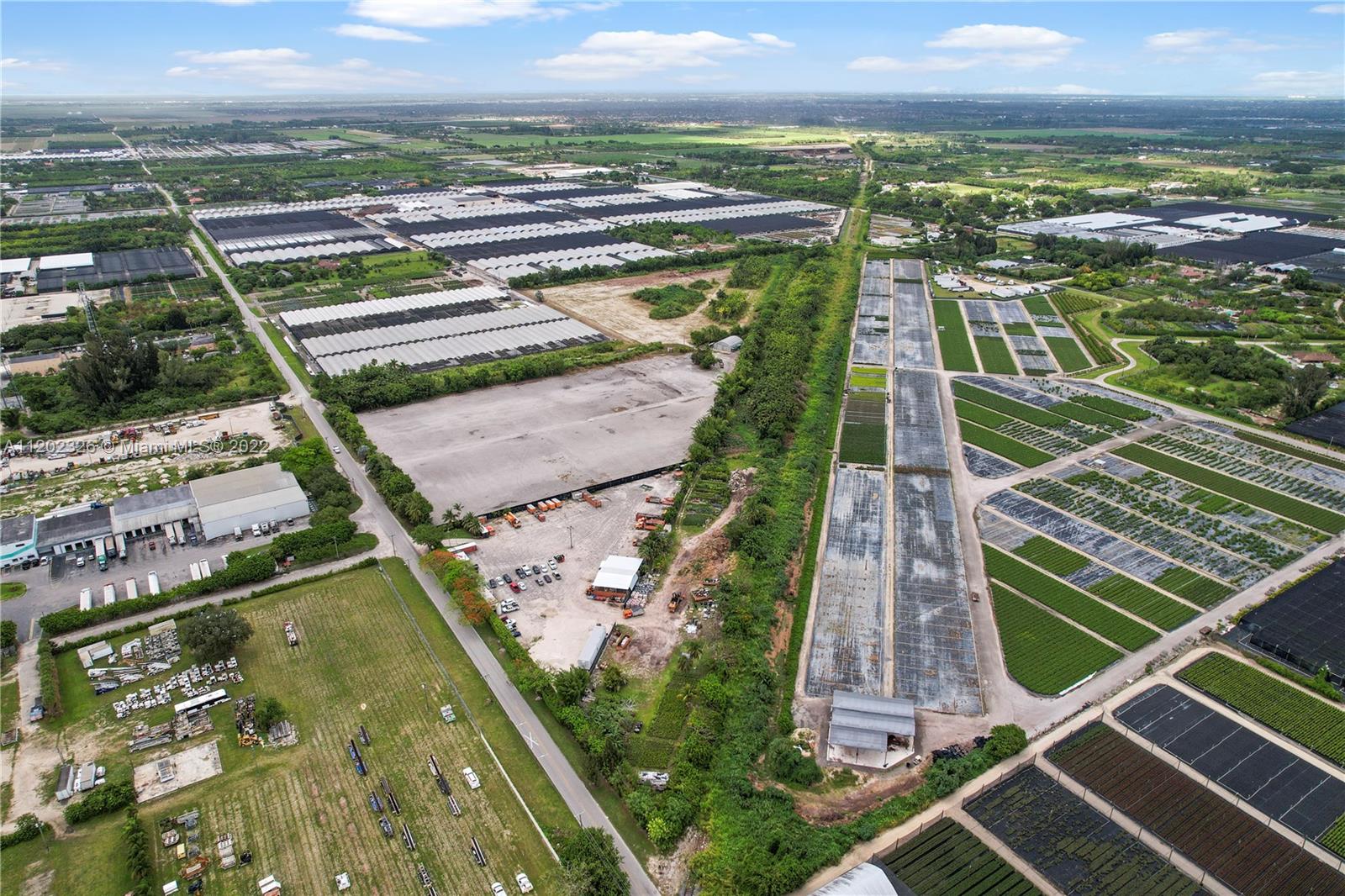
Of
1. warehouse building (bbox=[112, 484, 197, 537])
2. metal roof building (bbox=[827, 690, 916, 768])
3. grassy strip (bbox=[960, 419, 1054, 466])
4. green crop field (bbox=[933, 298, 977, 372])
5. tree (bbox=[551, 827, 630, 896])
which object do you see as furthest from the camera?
green crop field (bbox=[933, 298, 977, 372])

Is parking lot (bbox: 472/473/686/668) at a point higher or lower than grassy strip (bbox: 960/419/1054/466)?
lower

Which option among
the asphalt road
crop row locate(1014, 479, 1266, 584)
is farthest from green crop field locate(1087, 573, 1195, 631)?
the asphalt road

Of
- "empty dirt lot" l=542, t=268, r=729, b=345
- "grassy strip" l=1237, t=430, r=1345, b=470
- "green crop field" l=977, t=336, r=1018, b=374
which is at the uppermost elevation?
"empty dirt lot" l=542, t=268, r=729, b=345

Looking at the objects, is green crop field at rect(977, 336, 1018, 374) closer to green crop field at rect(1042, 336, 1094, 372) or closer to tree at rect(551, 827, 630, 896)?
green crop field at rect(1042, 336, 1094, 372)

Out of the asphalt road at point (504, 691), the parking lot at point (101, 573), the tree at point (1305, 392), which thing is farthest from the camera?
the tree at point (1305, 392)

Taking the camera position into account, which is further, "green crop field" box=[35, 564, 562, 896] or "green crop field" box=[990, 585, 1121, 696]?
"green crop field" box=[990, 585, 1121, 696]

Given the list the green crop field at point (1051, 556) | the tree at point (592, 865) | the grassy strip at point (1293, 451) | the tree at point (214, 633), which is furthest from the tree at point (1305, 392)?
the tree at point (214, 633)

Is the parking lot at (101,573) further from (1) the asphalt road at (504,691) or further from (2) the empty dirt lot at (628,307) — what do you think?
(2) the empty dirt lot at (628,307)
